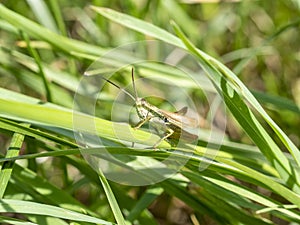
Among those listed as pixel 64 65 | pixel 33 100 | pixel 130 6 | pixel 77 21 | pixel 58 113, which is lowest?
pixel 58 113

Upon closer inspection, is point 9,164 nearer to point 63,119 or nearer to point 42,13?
point 63,119

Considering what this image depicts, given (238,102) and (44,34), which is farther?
(44,34)

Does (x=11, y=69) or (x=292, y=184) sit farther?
(x=11, y=69)

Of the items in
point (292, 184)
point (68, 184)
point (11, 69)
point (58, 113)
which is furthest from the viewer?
point (11, 69)

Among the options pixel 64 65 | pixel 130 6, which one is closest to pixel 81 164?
pixel 64 65

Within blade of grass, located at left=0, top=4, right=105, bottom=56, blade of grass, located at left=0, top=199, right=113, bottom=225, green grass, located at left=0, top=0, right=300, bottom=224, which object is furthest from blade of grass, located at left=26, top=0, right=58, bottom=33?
blade of grass, located at left=0, top=199, right=113, bottom=225

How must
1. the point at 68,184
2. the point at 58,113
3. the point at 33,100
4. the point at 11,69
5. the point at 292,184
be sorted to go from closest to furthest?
the point at 58,113
the point at 292,184
the point at 33,100
the point at 68,184
the point at 11,69

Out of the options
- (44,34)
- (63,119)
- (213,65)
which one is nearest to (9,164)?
(63,119)

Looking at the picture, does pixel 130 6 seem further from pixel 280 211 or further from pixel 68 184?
pixel 280 211

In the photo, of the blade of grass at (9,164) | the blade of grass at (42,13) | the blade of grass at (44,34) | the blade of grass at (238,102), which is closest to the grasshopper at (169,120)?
the blade of grass at (238,102)
